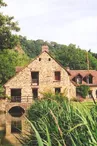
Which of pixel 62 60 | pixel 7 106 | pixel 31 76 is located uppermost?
pixel 62 60

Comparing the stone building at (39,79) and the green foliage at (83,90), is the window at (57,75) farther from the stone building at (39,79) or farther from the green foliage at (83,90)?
the green foliage at (83,90)

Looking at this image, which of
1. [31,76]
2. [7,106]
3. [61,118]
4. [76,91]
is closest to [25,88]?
[31,76]

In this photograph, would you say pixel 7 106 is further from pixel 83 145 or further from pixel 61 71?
pixel 83 145

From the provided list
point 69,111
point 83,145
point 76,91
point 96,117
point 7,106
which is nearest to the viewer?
point 83,145

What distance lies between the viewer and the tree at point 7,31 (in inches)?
1423

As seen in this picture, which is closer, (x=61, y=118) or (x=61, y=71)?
(x=61, y=118)

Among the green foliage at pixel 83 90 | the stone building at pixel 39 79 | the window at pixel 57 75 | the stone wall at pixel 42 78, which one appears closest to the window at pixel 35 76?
the stone building at pixel 39 79

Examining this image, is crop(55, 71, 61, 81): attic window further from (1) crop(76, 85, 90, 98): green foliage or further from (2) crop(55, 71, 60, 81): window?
(1) crop(76, 85, 90, 98): green foliage

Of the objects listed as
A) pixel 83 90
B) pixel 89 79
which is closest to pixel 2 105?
pixel 83 90

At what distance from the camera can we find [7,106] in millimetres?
50656

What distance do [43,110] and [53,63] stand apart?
32838 mm

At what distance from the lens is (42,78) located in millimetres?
55594

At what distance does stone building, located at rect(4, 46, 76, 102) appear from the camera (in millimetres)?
54469

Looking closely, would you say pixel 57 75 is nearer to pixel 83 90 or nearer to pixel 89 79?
pixel 83 90
